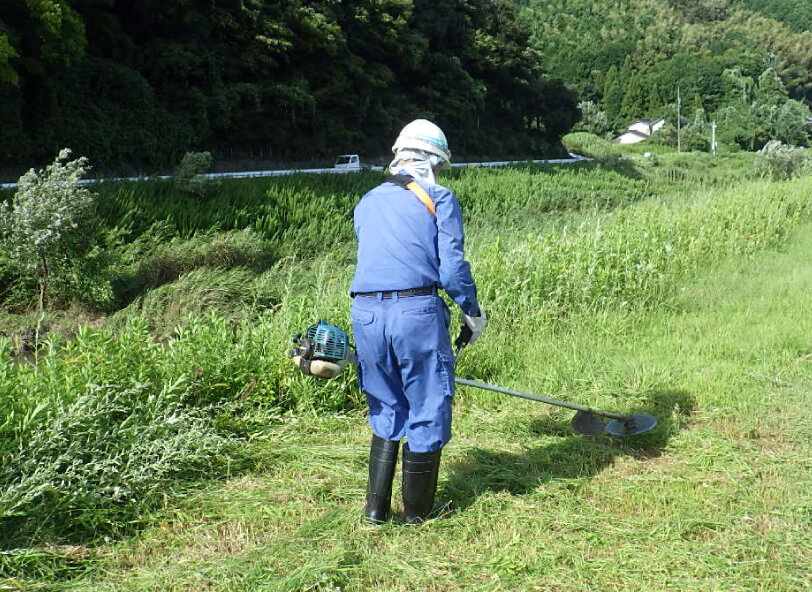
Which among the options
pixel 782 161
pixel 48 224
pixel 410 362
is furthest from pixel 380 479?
pixel 782 161

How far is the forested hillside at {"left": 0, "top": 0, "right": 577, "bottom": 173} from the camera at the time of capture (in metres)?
19.7

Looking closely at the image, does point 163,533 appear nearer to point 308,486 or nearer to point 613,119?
point 308,486

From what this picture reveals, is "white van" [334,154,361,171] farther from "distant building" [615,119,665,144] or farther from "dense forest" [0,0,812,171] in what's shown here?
"distant building" [615,119,665,144]

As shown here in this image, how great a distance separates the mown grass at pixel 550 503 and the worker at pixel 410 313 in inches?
12.1

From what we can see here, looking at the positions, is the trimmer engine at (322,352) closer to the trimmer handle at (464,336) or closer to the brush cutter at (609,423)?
the trimmer handle at (464,336)

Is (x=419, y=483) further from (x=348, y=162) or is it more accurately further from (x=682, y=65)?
(x=682, y=65)

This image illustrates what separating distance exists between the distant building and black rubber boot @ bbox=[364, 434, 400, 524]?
7877cm

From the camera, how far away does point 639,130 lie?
258 ft

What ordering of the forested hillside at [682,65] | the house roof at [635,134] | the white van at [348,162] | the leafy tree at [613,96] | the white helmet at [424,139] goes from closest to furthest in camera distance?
the white helmet at [424,139], the white van at [348,162], the forested hillside at [682,65], the house roof at [635,134], the leafy tree at [613,96]

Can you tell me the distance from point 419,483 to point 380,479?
0.18 m

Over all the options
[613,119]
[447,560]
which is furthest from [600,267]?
[613,119]

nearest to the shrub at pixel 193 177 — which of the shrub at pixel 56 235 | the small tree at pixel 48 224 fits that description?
the shrub at pixel 56 235

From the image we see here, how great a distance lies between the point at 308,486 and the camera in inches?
152

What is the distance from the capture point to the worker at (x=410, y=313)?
3.37m
